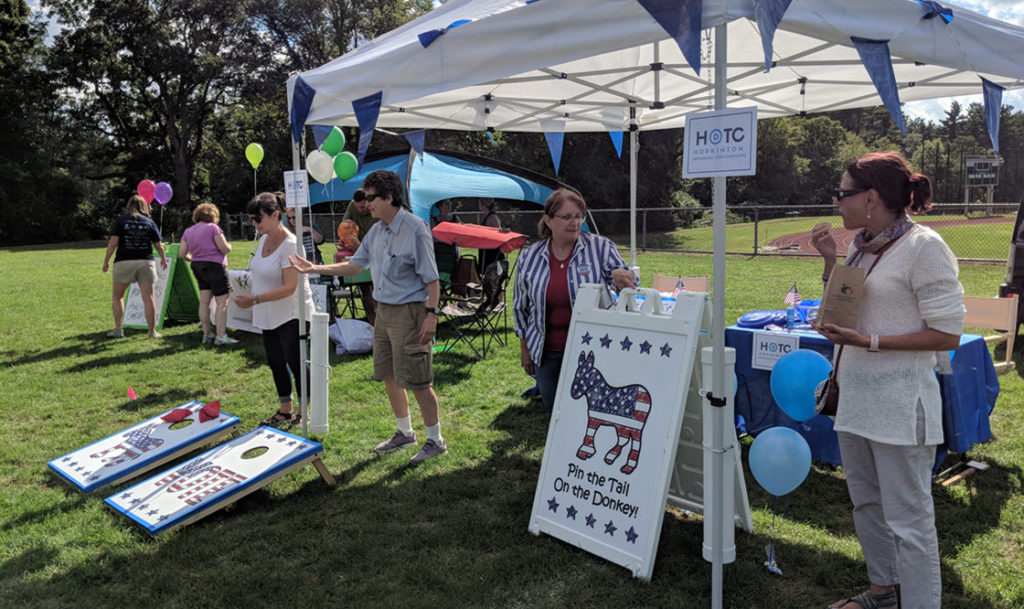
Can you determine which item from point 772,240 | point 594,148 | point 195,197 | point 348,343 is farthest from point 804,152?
point 348,343

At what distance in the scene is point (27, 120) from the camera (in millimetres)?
31250

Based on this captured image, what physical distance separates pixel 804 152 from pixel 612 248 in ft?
183

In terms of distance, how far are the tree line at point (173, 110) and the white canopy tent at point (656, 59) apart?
2332cm

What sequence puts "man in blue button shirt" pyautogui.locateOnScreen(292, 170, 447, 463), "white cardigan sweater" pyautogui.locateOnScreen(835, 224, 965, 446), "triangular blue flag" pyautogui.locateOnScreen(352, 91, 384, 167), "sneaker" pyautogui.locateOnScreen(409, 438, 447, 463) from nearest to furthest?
"white cardigan sweater" pyautogui.locateOnScreen(835, 224, 965, 446) < "triangular blue flag" pyautogui.locateOnScreen(352, 91, 384, 167) < "man in blue button shirt" pyautogui.locateOnScreen(292, 170, 447, 463) < "sneaker" pyautogui.locateOnScreen(409, 438, 447, 463)

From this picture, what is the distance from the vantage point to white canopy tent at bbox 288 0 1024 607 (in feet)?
8.44

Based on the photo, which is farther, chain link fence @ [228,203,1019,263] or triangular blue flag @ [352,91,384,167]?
chain link fence @ [228,203,1019,263]

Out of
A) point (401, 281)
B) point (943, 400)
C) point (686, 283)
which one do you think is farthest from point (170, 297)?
point (943, 400)

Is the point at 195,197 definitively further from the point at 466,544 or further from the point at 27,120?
the point at 466,544

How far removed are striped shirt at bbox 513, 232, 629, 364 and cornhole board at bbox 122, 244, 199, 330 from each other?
658 cm

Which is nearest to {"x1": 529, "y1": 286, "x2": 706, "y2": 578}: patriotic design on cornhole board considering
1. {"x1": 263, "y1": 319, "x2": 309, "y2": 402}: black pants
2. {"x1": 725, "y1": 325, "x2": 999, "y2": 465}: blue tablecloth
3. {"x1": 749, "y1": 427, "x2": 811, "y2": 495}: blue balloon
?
{"x1": 749, "y1": 427, "x2": 811, "y2": 495}: blue balloon

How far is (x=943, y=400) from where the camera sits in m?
3.62

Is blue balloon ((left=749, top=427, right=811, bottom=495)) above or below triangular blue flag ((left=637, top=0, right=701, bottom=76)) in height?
below

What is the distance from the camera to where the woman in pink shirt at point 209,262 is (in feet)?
24.8

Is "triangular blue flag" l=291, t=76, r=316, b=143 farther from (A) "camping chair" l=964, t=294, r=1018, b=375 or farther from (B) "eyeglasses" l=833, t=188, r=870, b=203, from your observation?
(A) "camping chair" l=964, t=294, r=1018, b=375
